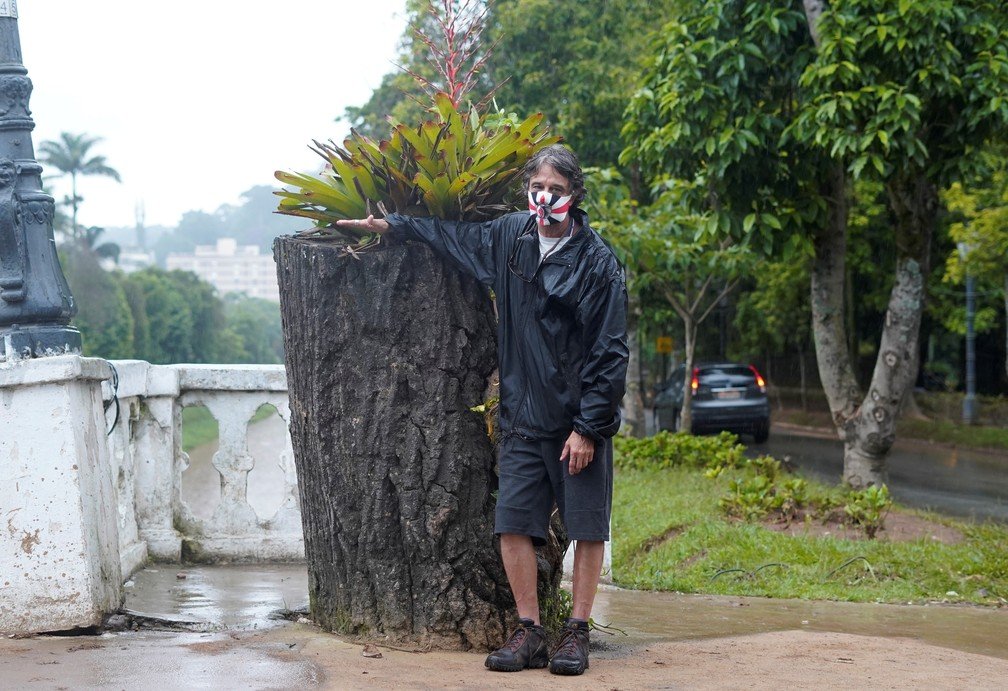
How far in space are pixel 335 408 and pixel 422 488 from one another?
44 centimetres

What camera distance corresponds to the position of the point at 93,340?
5272 centimetres

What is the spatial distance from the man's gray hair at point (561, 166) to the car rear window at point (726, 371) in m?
18.1

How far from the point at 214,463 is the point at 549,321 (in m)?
3.37

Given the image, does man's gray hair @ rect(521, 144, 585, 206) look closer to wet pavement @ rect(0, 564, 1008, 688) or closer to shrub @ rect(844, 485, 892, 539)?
wet pavement @ rect(0, 564, 1008, 688)

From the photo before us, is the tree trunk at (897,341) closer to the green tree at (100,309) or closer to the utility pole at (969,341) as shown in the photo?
the utility pole at (969,341)

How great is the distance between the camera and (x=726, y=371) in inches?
871

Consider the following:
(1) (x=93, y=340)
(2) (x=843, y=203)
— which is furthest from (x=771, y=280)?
(1) (x=93, y=340)

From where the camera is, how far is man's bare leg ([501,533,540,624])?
4141 millimetres

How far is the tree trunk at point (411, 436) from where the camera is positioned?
4.27 metres

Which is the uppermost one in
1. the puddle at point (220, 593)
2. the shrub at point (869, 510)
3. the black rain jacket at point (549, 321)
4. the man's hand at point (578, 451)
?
the black rain jacket at point (549, 321)

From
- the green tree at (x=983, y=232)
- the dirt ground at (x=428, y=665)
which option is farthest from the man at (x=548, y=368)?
the green tree at (x=983, y=232)

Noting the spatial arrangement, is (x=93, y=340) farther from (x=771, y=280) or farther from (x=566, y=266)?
(x=566, y=266)

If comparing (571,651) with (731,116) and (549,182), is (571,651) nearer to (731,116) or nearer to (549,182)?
(549,182)

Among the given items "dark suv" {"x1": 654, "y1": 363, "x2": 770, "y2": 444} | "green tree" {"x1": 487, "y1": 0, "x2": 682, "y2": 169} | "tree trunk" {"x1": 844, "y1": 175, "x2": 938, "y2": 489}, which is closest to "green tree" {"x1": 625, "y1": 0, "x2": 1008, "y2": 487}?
"tree trunk" {"x1": 844, "y1": 175, "x2": 938, "y2": 489}
